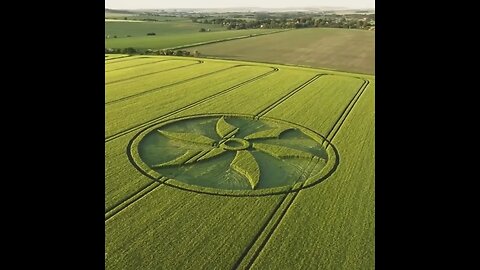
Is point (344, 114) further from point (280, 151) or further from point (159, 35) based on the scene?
point (159, 35)

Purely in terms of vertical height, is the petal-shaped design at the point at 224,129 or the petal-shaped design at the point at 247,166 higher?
the petal-shaped design at the point at 224,129

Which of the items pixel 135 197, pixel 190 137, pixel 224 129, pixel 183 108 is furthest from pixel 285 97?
pixel 135 197

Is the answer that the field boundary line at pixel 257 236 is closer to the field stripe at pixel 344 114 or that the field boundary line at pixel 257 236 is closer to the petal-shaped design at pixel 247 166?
the petal-shaped design at pixel 247 166

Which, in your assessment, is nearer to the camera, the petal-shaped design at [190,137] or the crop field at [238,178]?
the crop field at [238,178]

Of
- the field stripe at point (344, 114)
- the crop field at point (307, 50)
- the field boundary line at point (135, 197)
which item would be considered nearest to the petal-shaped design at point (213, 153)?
the field boundary line at point (135, 197)
